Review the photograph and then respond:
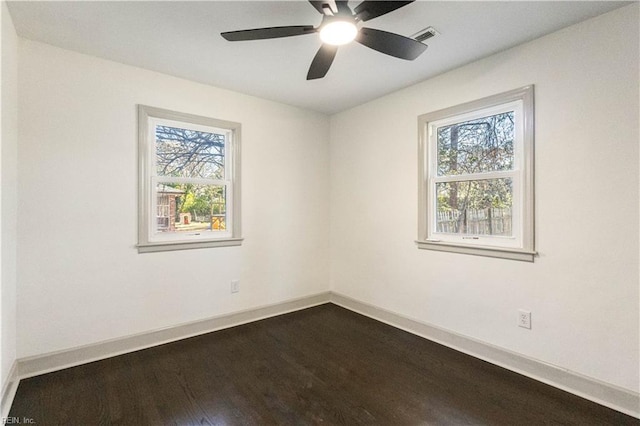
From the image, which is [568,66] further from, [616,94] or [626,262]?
[626,262]

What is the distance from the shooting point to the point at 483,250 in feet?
8.43

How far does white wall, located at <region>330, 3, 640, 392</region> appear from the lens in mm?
1908

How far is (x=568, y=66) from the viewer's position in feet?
6.97

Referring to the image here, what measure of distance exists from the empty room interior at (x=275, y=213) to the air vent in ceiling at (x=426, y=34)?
24mm

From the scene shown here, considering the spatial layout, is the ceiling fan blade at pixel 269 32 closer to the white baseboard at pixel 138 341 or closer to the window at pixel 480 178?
the window at pixel 480 178

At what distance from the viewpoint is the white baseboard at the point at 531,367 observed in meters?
1.91

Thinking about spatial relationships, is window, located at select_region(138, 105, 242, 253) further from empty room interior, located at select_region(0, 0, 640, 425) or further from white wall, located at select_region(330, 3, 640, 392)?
white wall, located at select_region(330, 3, 640, 392)

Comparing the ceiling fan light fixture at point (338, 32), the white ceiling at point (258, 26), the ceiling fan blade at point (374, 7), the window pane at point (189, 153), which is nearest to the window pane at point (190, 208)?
the window pane at point (189, 153)

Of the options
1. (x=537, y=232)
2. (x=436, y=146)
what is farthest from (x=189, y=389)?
(x=436, y=146)

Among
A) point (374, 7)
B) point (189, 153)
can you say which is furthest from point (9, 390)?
point (374, 7)

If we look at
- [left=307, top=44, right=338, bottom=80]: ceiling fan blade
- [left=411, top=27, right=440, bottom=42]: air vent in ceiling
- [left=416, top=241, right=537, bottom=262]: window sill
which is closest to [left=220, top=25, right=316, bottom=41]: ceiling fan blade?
[left=307, top=44, right=338, bottom=80]: ceiling fan blade

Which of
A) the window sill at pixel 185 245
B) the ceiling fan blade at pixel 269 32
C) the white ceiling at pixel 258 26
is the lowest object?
the window sill at pixel 185 245

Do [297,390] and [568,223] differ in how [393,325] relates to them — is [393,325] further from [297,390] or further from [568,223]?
[568,223]

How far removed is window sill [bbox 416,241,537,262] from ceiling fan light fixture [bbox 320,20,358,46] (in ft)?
6.33
